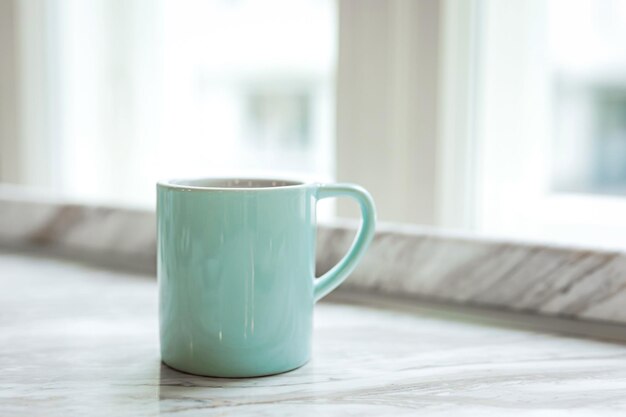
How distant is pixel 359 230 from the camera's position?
58cm

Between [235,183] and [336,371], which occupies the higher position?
[235,183]

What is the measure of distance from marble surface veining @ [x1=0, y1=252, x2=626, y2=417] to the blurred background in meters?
0.14

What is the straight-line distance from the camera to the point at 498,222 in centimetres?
98

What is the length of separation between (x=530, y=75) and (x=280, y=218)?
0.55 m

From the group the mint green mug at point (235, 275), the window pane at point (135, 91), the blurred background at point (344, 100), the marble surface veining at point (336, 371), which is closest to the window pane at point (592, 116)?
the blurred background at point (344, 100)

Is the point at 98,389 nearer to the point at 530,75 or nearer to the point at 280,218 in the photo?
the point at 280,218

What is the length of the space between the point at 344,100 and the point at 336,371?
1.66 ft

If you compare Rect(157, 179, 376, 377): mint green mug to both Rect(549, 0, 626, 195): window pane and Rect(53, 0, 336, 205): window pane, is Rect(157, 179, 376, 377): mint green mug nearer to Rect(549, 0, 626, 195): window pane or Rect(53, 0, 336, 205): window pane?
Rect(53, 0, 336, 205): window pane

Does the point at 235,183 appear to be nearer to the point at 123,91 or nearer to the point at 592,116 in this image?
the point at 123,91

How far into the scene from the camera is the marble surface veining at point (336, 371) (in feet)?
1.61

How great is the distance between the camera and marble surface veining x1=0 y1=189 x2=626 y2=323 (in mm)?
659

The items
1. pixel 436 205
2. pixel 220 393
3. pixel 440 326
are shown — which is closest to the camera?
pixel 220 393

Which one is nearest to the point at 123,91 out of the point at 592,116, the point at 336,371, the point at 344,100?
the point at 344,100

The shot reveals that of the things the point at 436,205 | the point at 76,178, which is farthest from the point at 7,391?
the point at 76,178
